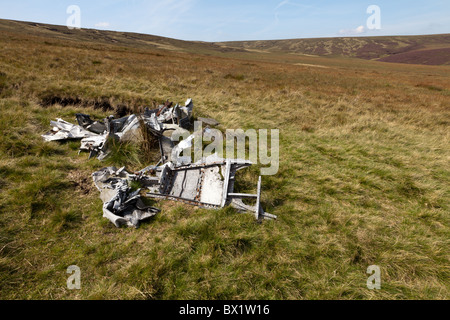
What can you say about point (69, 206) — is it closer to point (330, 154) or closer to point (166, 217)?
point (166, 217)

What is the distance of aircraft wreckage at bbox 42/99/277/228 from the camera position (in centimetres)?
367

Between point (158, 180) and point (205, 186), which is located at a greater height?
point (158, 180)

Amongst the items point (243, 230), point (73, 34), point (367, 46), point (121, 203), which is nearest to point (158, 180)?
point (121, 203)

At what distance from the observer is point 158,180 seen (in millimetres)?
4340

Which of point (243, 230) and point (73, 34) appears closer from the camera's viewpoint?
point (243, 230)

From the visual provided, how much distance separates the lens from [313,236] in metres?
3.52

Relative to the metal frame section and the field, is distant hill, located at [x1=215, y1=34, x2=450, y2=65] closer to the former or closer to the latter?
the field

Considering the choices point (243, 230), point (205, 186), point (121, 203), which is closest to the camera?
point (243, 230)

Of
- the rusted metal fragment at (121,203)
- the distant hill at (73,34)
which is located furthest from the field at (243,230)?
the distant hill at (73,34)

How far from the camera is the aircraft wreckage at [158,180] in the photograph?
3668 millimetres

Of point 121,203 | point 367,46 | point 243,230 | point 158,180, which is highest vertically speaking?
point 367,46

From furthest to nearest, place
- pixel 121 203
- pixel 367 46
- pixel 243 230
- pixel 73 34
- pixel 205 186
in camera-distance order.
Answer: pixel 367 46 → pixel 73 34 → pixel 205 186 → pixel 121 203 → pixel 243 230

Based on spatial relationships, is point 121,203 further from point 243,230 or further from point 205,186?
point 243,230
